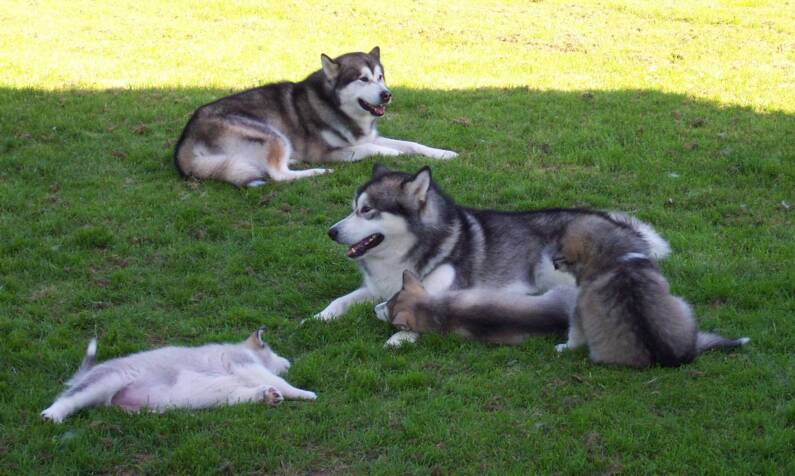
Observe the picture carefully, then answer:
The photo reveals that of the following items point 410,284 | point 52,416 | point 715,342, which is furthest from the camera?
point 410,284

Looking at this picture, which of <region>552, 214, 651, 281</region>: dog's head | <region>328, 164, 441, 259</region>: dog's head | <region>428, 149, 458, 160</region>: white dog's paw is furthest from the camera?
<region>428, 149, 458, 160</region>: white dog's paw

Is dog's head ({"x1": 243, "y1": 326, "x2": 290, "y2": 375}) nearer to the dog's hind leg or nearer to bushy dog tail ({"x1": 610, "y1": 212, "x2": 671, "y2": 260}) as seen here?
the dog's hind leg

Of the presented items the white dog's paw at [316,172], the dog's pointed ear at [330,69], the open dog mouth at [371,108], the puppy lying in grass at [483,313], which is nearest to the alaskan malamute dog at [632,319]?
the puppy lying in grass at [483,313]

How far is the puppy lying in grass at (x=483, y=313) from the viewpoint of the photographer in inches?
240

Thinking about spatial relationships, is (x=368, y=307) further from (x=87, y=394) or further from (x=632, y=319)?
(x=87, y=394)

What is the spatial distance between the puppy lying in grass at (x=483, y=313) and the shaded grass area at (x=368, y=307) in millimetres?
141

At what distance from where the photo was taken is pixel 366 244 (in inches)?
266

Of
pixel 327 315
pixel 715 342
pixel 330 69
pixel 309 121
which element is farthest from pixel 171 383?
pixel 330 69

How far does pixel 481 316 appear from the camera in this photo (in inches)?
241

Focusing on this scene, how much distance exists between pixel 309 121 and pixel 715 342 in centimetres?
608

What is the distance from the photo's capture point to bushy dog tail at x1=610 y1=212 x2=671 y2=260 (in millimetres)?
7000

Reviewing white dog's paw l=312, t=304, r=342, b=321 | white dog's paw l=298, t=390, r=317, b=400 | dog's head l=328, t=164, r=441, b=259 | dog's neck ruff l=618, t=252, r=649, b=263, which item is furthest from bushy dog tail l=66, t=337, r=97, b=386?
dog's neck ruff l=618, t=252, r=649, b=263

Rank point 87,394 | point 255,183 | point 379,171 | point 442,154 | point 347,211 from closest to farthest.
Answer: point 87,394
point 379,171
point 347,211
point 255,183
point 442,154

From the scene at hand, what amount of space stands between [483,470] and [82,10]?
14.7 meters
